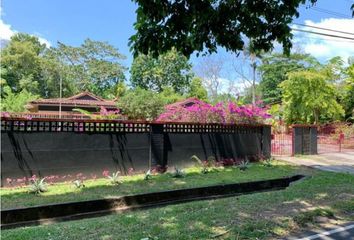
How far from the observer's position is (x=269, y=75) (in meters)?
44.0

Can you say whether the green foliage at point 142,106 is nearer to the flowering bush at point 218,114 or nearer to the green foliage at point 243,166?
the flowering bush at point 218,114

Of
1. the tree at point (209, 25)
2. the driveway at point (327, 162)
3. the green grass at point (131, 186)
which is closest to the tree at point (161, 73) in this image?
the driveway at point (327, 162)

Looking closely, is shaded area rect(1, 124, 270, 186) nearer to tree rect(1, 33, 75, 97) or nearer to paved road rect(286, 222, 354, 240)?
paved road rect(286, 222, 354, 240)

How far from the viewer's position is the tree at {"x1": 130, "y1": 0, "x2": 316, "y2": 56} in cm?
516

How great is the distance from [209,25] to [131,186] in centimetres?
433

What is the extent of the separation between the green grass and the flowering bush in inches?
94.4

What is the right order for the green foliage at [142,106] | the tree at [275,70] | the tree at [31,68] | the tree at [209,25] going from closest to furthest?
the tree at [209,25], the green foliage at [142,106], the tree at [31,68], the tree at [275,70]

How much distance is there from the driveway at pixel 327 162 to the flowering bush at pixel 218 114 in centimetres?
218

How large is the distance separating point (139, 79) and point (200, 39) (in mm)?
43348

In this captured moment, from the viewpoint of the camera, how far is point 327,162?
13.9 meters

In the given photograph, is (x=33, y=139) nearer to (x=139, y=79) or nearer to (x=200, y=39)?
(x=200, y=39)

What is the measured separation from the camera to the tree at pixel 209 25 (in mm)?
5160

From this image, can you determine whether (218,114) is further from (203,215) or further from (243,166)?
(203,215)

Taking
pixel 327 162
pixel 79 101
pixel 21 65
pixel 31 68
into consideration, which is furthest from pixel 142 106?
pixel 21 65
